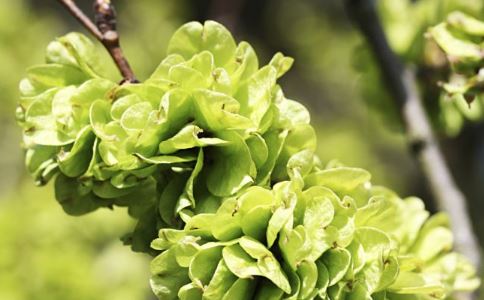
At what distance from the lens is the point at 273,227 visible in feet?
3.22

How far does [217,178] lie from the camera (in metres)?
1.06

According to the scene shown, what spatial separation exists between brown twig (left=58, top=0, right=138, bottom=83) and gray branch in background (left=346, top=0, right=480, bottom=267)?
2.07 ft

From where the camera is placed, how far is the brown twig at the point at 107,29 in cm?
115

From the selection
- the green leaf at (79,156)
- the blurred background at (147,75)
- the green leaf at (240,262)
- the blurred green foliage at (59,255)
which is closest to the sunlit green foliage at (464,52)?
the blurred background at (147,75)

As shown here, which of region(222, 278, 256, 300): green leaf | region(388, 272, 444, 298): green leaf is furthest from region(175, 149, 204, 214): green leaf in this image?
region(388, 272, 444, 298): green leaf

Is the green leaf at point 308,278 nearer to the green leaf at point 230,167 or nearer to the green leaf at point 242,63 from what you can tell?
the green leaf at point 230,167

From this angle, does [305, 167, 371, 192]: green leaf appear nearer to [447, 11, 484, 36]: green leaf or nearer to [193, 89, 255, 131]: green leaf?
[193, 89, 255, 131]: green leaf

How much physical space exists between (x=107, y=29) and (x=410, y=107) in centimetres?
70

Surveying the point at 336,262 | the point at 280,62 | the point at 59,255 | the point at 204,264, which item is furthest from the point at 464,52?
the point at 59,255

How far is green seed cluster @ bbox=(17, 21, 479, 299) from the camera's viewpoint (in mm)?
986

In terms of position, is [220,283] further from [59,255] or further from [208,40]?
[59,255]

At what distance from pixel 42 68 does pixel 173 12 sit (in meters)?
3.29

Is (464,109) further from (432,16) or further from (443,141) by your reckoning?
(443,141)

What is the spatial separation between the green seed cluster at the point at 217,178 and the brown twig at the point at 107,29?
41 mm
